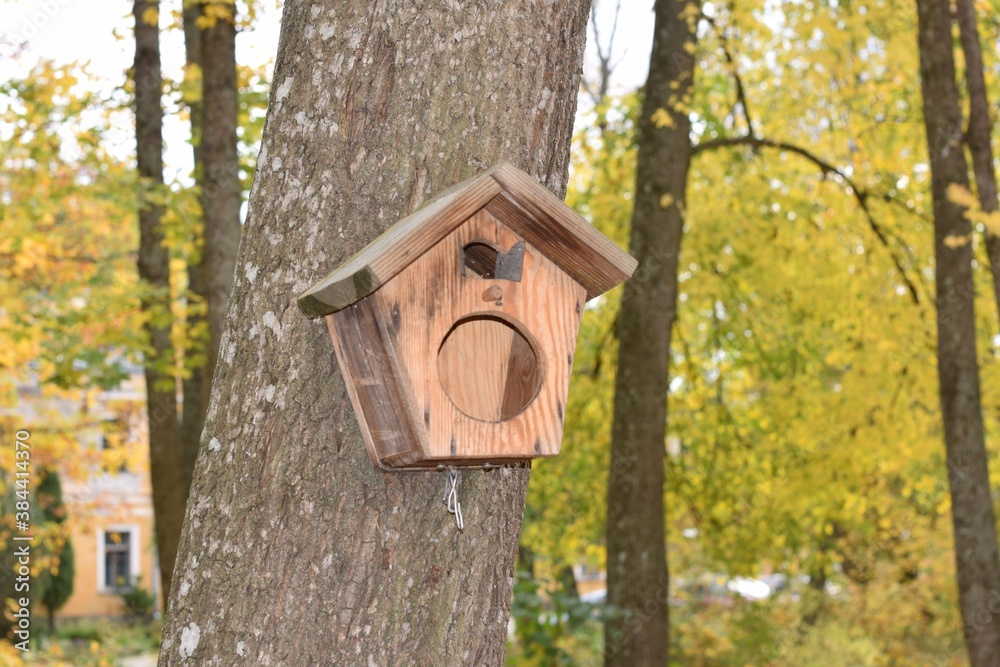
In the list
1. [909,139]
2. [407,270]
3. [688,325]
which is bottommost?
[407,270]

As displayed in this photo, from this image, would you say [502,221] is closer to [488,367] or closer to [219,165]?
[488,367]

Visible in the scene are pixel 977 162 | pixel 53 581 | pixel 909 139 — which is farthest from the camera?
pixel 53 581

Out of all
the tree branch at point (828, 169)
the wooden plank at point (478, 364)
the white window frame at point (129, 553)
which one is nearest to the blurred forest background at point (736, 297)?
the tree branch at point (828, 169)

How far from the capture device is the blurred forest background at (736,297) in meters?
7.89

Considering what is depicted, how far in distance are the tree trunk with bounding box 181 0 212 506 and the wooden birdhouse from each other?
233 inches

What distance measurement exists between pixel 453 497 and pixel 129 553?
2650 cm

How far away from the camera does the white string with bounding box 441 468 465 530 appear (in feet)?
5.58

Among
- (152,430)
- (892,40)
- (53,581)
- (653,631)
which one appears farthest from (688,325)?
(53,581)

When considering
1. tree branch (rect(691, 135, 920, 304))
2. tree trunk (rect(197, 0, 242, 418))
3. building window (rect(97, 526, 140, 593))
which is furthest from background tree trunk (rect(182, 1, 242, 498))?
building window (rect(97, 526, 140, 593))

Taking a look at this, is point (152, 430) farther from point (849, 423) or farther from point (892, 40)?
point (892, 40)

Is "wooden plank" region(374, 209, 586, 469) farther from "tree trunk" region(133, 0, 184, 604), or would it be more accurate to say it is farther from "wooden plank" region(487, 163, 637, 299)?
"tree trunk" region(133, 0, 184, 604)

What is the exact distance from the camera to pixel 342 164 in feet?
5.70

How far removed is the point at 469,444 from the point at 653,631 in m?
5.56

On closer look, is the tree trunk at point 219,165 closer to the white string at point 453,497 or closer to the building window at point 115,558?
the white string at point 453,497
